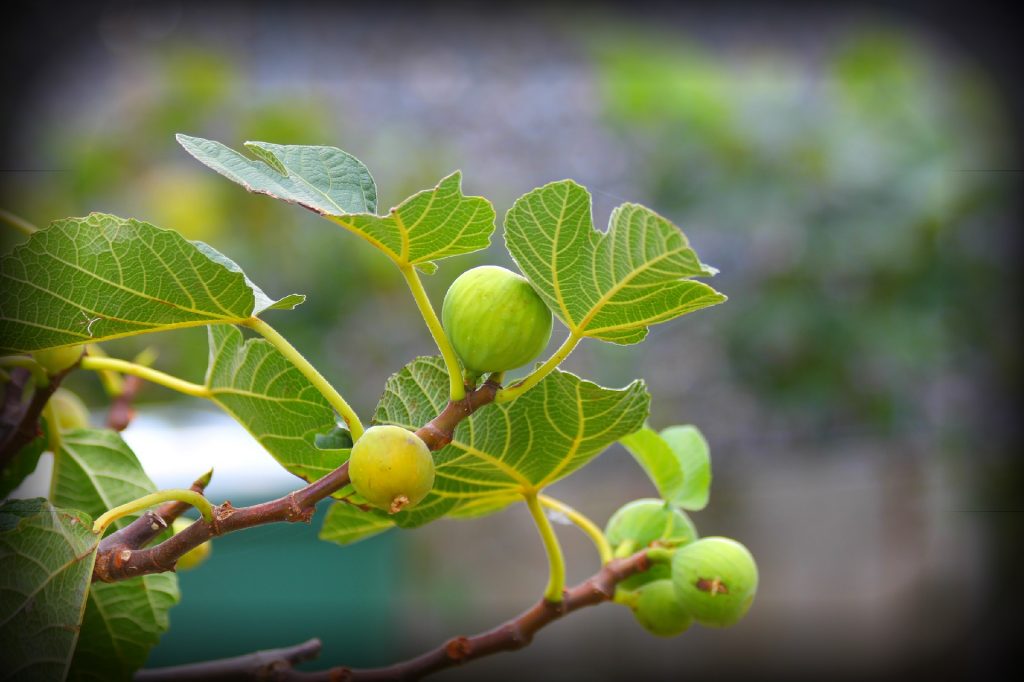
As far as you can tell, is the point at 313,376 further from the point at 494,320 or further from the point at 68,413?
the point at 68,413

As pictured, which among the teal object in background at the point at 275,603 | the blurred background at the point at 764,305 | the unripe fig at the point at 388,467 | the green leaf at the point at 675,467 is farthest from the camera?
the blurred background at the point at 764,305

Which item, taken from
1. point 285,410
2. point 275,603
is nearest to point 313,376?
point 285,410

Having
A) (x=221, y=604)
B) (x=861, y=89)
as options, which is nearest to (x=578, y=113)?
(x=861, y=89)

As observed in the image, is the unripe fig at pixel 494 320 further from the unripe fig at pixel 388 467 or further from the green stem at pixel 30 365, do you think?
the green stem at pixel 30 365

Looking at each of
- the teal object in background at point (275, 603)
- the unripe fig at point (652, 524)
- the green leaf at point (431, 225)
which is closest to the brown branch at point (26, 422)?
the green leaf at point (431, 225)

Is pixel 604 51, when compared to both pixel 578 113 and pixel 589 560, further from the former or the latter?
pixel 589 560

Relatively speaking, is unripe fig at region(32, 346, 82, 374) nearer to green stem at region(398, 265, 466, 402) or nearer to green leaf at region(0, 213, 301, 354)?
green leaf at region(0, 213, 301, 354)
